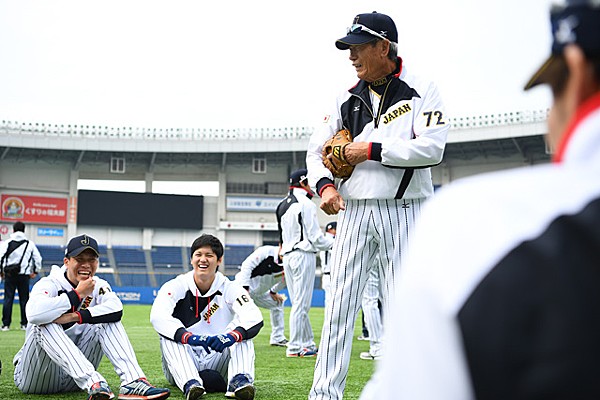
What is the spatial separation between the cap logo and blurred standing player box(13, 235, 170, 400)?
411cm

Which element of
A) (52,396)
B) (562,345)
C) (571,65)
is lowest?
(52,396)

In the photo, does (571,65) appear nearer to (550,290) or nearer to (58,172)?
(550,290)

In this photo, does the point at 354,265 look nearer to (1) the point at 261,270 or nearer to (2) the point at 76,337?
(2) the point at 76,337

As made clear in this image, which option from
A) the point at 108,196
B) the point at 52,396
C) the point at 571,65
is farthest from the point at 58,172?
the point at 571,65

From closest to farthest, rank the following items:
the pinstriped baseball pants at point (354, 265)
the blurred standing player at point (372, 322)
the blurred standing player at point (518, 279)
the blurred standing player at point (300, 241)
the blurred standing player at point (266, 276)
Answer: the blurred standing player at point (518, 279) < the pinstriped baseball pants at point (354, 265) < the blurred standing player at point (372, 322) < the blurred standing player at point (300, 241) < the blurred standing player at point (266, 276)

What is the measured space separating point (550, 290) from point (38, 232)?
131ft

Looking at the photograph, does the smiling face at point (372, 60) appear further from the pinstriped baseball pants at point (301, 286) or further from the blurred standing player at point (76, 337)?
the pinstriped baseball pants at point (301, 286)

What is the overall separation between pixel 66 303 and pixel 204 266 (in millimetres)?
1073

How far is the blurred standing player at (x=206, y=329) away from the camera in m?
4.77

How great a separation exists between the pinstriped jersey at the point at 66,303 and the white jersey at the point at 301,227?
417cm

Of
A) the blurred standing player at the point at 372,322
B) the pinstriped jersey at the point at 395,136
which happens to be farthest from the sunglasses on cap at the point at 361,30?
the blurred standing player at the point at 372,322

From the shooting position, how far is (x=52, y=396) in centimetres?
496

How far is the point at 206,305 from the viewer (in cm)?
545

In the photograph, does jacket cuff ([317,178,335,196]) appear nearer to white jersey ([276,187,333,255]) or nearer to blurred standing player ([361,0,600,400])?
blurred standing player ([361,0,600,400])
